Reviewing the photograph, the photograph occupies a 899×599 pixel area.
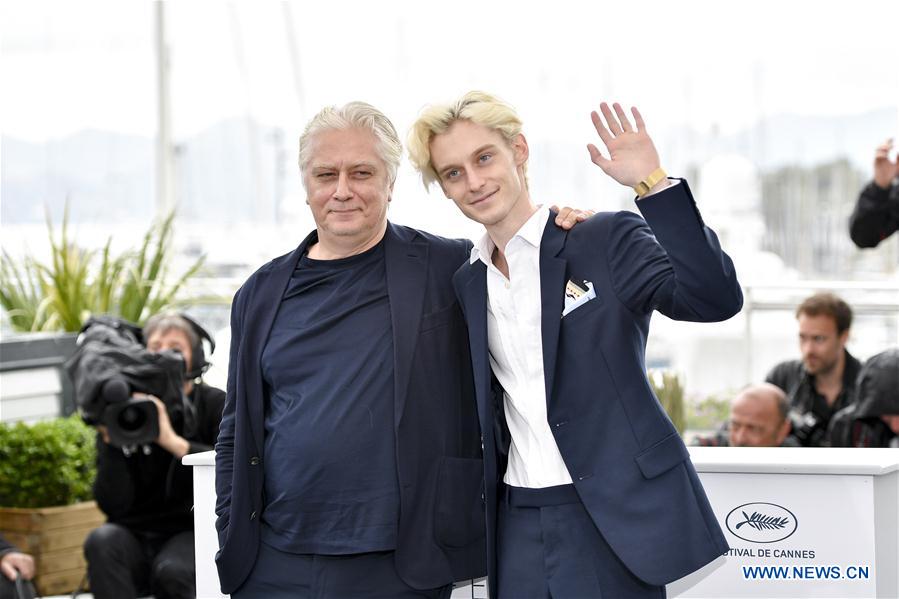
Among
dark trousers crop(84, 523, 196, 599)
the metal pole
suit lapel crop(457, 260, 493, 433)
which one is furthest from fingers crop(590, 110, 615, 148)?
the metal pole

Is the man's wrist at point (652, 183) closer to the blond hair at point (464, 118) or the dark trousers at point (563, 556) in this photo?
the blond hair at point (464, 118)

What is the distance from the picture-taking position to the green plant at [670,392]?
172 inches

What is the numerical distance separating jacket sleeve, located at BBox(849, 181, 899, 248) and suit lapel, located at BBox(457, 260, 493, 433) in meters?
3.08

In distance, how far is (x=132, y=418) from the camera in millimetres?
3664

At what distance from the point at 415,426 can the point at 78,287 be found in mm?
4233

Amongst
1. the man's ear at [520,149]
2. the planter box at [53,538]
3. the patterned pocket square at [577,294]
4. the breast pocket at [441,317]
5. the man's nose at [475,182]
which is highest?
the man's ear at [520,149]

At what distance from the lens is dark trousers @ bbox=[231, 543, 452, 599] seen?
2.12 m

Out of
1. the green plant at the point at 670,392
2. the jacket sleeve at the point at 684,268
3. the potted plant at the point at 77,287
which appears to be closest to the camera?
the jacket sleeve at the point at 684,268

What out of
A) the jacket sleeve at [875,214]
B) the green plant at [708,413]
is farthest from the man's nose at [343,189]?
the green plant at [708,413]

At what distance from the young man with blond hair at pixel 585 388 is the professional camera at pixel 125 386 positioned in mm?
1883

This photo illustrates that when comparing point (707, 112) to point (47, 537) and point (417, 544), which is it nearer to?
point (47, 537)

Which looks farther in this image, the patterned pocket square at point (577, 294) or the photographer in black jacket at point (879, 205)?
the photographer in black jacket at point (879, 205)

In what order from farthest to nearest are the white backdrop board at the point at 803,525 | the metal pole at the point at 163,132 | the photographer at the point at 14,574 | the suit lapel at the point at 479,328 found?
the metal pole at the point at 163,132 → the photographer at the point at 14,574 → the white backdrop board at the point at 803,525 → the suit lapel at the point at 479,328

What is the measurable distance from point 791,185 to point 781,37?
6.42 ft
